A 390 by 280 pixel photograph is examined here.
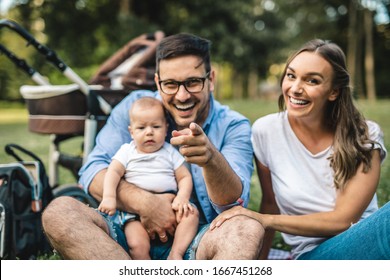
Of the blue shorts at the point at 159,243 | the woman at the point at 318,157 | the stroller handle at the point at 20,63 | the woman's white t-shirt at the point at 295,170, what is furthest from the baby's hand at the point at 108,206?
the stroller handle at the point at 20,63

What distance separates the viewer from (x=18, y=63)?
3645mm

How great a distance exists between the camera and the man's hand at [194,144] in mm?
1845

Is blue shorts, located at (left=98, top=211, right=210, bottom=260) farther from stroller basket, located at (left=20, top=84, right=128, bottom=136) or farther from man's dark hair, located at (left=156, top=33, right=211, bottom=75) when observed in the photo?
stroller basket, located at (left=20, top=84, right=128, bottom=136)

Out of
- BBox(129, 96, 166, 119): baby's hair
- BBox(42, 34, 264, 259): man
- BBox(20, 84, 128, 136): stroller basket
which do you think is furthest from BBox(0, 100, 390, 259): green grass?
BBox(20, 84, 128, 136): stroller basket

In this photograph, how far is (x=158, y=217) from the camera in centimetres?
236

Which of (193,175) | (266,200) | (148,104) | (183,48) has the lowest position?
(266,200)

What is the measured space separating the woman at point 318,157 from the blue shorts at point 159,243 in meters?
0.33

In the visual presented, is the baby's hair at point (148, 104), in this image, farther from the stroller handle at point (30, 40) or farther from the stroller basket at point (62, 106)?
the stroller handle at point (30, 40)

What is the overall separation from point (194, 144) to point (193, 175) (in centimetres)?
67

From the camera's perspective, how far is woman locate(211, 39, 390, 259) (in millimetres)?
2387

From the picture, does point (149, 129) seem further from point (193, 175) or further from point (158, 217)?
point (158, 217)

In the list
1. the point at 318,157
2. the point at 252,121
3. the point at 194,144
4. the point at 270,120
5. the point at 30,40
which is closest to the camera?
the point at 194,144

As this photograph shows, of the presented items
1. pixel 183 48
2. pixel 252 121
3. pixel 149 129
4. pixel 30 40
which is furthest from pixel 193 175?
pixel 252 121

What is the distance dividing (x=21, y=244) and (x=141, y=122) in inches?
46.0
